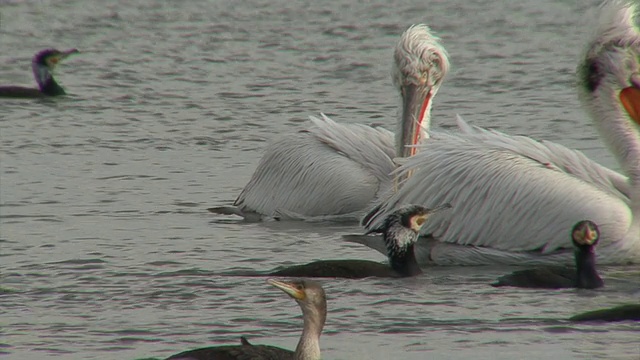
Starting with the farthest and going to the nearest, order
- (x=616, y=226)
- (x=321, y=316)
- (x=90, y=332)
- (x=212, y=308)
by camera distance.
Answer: (x=616, y=226)
(x=212, y=308)
(x=90, y=332)
(x=321, y=316)

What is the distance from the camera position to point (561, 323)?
5.96 meters

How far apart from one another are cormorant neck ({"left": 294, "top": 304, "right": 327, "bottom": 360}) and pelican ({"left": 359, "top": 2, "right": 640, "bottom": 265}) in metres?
2.07

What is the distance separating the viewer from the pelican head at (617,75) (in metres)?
7.51

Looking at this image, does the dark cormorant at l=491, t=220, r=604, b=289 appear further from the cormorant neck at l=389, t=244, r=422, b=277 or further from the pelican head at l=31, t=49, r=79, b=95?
the pelican head at l=31, t=49, r=79, b=95

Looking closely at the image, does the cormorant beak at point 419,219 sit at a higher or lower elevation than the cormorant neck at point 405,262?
higher

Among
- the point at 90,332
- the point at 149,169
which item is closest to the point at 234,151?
the point at 149,169

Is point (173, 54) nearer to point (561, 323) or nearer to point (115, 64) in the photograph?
point (115, 64)

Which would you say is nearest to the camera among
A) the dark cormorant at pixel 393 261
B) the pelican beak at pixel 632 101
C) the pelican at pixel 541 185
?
the dark cormorant at pixel 393 261

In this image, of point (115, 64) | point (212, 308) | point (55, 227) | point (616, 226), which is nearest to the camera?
point (212, 308)

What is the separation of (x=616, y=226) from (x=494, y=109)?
4.73m

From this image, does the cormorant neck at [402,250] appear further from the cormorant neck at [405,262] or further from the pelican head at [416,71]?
the pelican head at [416,71]

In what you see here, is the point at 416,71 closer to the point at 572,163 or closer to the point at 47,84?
the point at 572,163

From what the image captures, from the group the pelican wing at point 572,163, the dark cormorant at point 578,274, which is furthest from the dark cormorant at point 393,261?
the pelican wing at point 572,163

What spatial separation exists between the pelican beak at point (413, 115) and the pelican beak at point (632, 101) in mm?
1052
